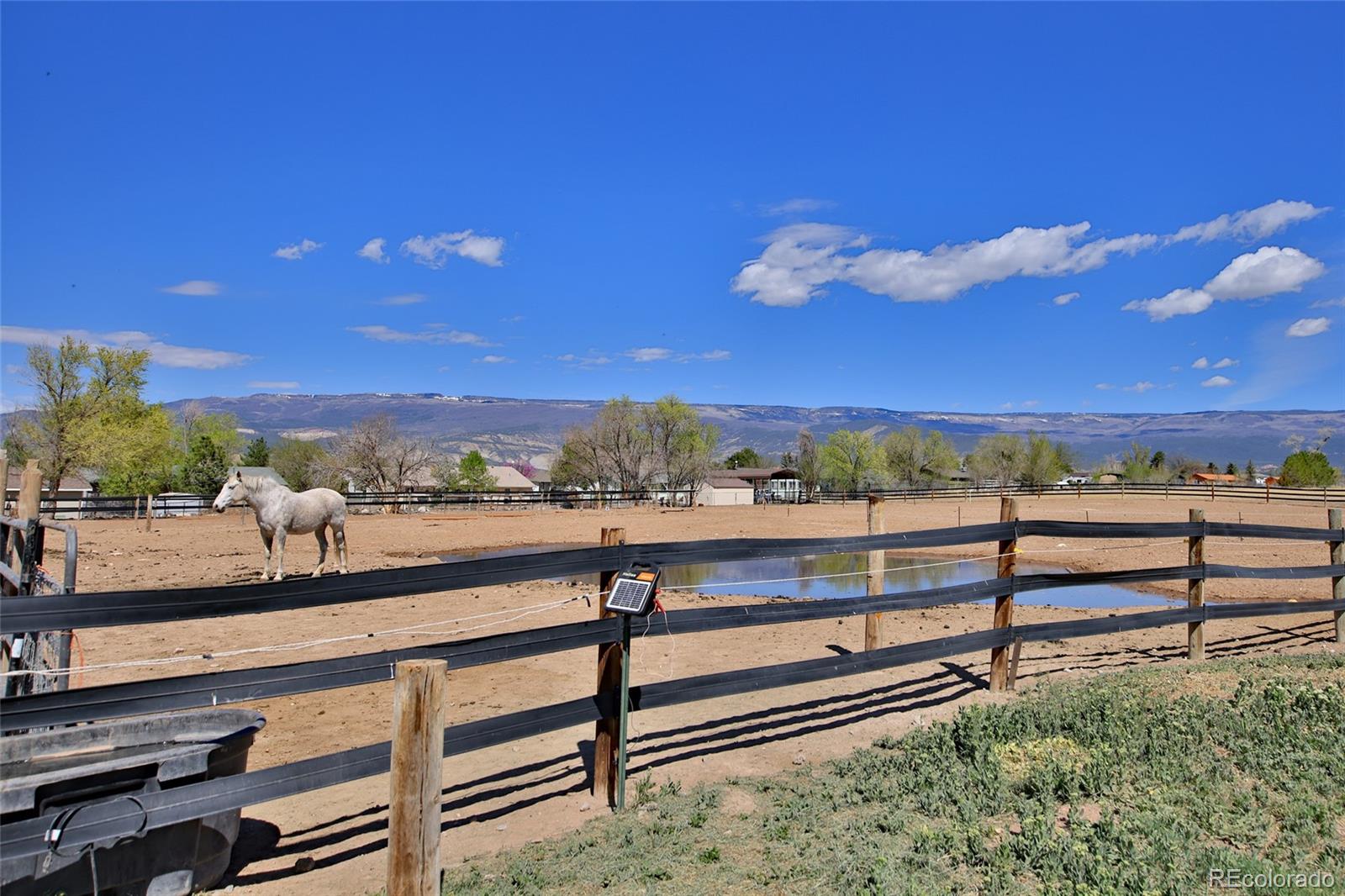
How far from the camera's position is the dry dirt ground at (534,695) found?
4.24 metres

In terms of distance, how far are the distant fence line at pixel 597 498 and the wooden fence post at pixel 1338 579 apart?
28.2m

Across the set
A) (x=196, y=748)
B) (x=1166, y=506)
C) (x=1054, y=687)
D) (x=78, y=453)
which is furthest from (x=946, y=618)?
(x=78, y=453)

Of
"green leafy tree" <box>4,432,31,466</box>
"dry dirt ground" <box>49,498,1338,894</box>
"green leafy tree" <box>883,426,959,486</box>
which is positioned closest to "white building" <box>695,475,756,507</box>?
"green leafy tree" <box>883,426,959,486</box>

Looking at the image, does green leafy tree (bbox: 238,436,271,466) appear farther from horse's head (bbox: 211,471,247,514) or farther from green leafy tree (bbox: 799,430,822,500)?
horse's head (bbox: 211,471,247,514)

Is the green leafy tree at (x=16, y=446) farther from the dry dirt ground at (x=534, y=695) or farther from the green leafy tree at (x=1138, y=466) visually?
the green leafy tree at (x=1138, y=466)

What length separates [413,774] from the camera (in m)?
3.08

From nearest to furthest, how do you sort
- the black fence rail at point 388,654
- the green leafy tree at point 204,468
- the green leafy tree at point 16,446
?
the black fence rail at point 388,654 → the green leafy tree at point 16,446 → the green leafy tree at point 204,468

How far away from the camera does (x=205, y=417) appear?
284 feet

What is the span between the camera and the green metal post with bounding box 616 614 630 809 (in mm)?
4395

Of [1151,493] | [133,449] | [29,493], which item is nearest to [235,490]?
[29,493]

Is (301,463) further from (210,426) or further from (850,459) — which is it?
(850,459)

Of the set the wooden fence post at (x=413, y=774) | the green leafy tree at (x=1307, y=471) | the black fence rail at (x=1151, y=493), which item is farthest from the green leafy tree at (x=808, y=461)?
the wooden fence post at (x=413, y=774)

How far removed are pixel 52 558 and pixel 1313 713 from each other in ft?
73.3

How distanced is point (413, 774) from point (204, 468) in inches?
2527
